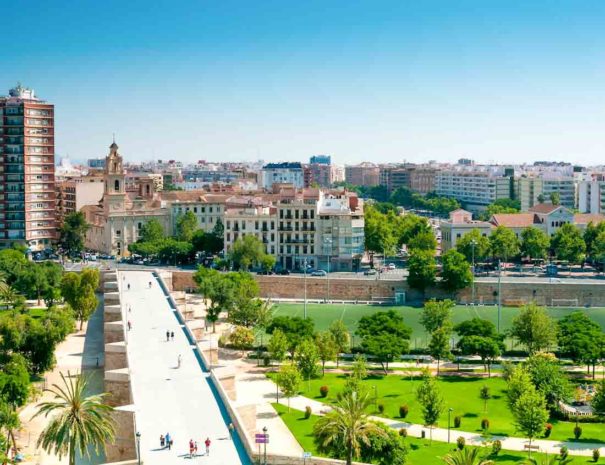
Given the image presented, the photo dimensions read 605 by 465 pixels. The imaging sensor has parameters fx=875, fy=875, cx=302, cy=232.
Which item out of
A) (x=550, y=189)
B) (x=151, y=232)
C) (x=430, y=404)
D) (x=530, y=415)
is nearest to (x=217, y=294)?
(x=151, y=232)

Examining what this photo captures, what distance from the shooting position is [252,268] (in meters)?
81.2

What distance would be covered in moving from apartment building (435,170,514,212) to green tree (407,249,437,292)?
7645cm

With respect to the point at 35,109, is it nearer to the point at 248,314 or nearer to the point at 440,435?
the point at 248,314

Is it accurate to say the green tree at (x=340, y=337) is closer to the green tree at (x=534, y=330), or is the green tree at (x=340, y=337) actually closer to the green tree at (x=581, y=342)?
the green tree at (x=534, y=330)

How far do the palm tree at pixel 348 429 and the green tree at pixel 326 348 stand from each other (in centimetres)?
1765

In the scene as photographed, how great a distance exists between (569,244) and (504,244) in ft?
19.9

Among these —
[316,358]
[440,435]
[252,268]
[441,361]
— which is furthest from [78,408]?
[252,268]

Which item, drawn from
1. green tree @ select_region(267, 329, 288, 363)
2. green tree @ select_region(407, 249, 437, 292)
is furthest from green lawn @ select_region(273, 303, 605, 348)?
green tree @ select_region(267, 329, 288, 363)

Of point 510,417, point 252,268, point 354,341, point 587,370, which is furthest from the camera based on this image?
point 252,268

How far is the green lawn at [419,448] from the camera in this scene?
31953 mm

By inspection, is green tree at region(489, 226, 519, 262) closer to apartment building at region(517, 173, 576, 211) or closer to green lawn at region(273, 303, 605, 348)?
green lawn at region(273, 303, 605, 348)

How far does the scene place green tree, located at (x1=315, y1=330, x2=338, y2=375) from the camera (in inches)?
1833

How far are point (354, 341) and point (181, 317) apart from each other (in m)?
11.6

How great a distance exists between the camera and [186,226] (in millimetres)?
90562
